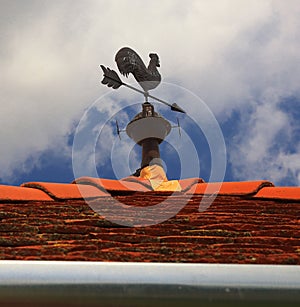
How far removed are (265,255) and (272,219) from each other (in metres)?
0.80

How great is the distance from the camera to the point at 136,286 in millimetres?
2115

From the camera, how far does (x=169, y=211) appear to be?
3.39 metres

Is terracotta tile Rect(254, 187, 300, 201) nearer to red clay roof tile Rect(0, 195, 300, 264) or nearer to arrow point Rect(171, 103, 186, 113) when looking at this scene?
red clay roof tile Rect(0, 195, 300, 264)

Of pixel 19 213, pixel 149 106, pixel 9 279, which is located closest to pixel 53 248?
pixel 9 279

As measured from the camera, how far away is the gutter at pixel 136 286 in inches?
82.9

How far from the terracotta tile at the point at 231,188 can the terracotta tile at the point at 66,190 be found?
0.89 m

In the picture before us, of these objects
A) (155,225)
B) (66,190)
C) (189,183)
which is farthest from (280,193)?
(66,190)

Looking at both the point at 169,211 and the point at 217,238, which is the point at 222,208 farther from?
the point at 217,238

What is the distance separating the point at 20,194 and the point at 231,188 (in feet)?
5.86

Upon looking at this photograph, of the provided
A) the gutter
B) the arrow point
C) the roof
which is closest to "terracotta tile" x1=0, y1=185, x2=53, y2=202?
the roof

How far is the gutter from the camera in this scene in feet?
6.91

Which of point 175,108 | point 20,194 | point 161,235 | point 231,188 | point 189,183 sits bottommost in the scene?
point 161,235

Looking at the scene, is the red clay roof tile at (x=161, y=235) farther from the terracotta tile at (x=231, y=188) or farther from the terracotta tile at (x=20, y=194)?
the terracotta tile at (x=231, y=188)

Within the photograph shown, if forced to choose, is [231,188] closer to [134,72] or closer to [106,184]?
[106,184]
